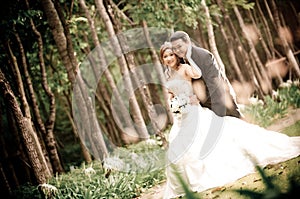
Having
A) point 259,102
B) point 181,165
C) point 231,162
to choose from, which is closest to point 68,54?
point 181,165

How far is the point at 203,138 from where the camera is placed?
5898 mm

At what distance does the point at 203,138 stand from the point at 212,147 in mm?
269

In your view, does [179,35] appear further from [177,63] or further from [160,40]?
[160,40]

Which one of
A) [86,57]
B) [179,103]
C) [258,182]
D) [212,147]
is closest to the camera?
[258,182]

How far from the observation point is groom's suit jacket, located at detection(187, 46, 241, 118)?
6723 mm

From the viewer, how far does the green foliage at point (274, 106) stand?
10811 mm

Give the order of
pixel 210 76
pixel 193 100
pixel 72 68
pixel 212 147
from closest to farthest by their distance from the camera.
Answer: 1. pixel 212 147
2. pixel 193 100
3. pixel 210 76
4. pixel 72 68

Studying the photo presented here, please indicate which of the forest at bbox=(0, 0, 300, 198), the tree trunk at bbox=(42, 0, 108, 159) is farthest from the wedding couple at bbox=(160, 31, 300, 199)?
the tree trunk at bbox=(42, 0, 108, 159)

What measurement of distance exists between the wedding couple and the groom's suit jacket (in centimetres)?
2

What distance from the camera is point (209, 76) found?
6.91 meters

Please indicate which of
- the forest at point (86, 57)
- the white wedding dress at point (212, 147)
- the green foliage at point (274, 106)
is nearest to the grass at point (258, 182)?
the white wedding dress at point (212, 147)

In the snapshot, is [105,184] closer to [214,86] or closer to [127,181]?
[127,181]

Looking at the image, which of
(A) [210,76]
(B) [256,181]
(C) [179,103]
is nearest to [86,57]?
(A) [210,76]

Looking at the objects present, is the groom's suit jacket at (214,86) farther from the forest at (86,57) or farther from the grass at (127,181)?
the forest at (86,57)
